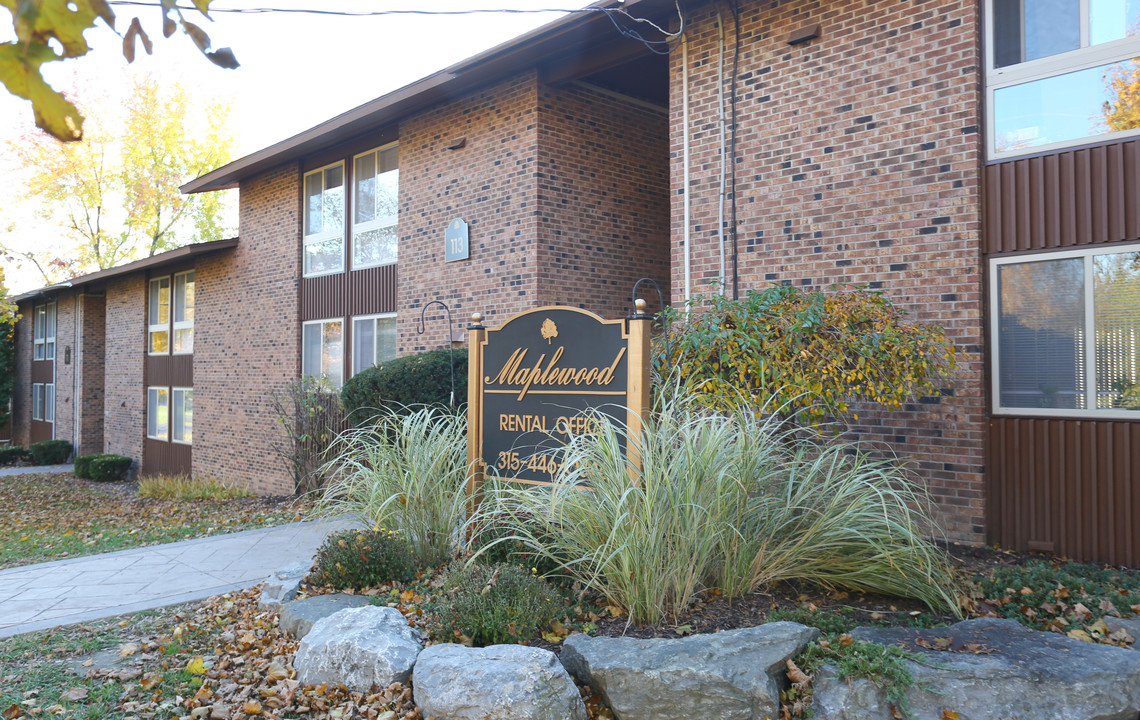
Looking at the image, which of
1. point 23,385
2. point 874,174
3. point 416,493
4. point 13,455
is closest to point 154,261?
point 13,455

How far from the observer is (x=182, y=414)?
63.9 ft

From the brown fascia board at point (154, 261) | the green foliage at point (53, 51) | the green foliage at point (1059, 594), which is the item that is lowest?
the green foliage at point (1059, 594)

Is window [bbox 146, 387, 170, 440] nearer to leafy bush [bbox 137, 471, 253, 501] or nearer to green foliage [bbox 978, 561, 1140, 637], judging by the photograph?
leafy bush [bbox 137, 471, 253, 501]

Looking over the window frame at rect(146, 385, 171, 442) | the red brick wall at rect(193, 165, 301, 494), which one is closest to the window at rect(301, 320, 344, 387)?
the red brick wall at rect(193, 165, 301, 494)

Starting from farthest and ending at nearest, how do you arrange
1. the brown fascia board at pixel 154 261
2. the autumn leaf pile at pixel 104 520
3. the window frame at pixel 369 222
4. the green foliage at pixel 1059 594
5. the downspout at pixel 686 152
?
the brown fascia board at pixel 154 261, the window frame at pixel 369 222, the autumn leaf pile at pixel 104 520, the downspout at pixel 686 152, the green foliage at pixel 1059 594

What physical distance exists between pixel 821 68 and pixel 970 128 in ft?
5.38

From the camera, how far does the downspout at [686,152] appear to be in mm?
8797

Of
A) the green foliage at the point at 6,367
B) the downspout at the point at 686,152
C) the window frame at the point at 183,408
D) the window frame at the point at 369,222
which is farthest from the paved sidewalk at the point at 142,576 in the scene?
the green foliage at the point at 6,367

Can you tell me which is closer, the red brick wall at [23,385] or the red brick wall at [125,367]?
the red brick wall at [125,367]

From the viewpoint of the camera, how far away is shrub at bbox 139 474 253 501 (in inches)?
588

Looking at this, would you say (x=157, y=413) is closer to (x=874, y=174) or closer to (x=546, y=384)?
(x=546, y=384)

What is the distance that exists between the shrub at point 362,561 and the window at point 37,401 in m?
28.7

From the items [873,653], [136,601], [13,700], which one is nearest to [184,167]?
[136,601]

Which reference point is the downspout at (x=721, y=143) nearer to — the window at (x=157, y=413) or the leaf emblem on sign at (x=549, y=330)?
Result: the leaf emblem on sign at (x=549, y=330)
